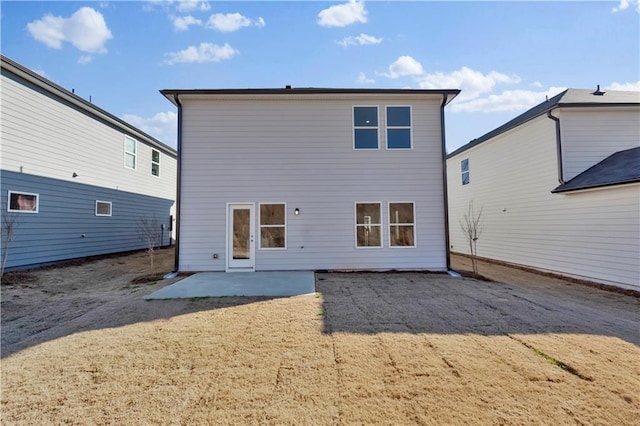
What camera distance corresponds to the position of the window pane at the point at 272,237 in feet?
28.8

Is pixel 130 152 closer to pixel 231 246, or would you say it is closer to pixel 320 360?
pixel 231 246

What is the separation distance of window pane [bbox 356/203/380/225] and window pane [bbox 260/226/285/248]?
8.12 ft

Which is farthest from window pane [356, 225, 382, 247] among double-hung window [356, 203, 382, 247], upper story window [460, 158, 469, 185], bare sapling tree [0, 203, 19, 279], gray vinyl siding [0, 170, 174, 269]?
gray vinyl siding [0, 170, 174, 269]

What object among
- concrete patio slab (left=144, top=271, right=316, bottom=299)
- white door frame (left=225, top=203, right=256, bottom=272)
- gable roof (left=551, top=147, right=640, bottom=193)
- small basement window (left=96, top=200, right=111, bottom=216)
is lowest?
concrete patio slab (left=144, top=271, right=316, bottom=299)

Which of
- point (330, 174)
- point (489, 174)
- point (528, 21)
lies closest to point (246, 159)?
point (330, 174)

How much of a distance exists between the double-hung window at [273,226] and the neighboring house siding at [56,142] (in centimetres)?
728

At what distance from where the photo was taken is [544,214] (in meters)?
9.80

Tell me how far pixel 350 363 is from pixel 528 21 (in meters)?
11.4

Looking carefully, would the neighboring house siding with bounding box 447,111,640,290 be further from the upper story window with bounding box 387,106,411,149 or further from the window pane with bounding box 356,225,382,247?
the window pane with bounding box 356,225,382,247

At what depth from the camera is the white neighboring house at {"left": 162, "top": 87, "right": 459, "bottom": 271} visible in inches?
343

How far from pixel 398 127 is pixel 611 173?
6097 mm

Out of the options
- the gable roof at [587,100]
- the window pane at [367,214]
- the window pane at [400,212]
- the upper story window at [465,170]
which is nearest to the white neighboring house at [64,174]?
the window pane at [367,214]

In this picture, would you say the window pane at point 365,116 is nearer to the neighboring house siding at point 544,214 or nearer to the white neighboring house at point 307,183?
the white neighboring house at point 307,183

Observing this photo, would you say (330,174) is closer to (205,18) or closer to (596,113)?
(205,18)
